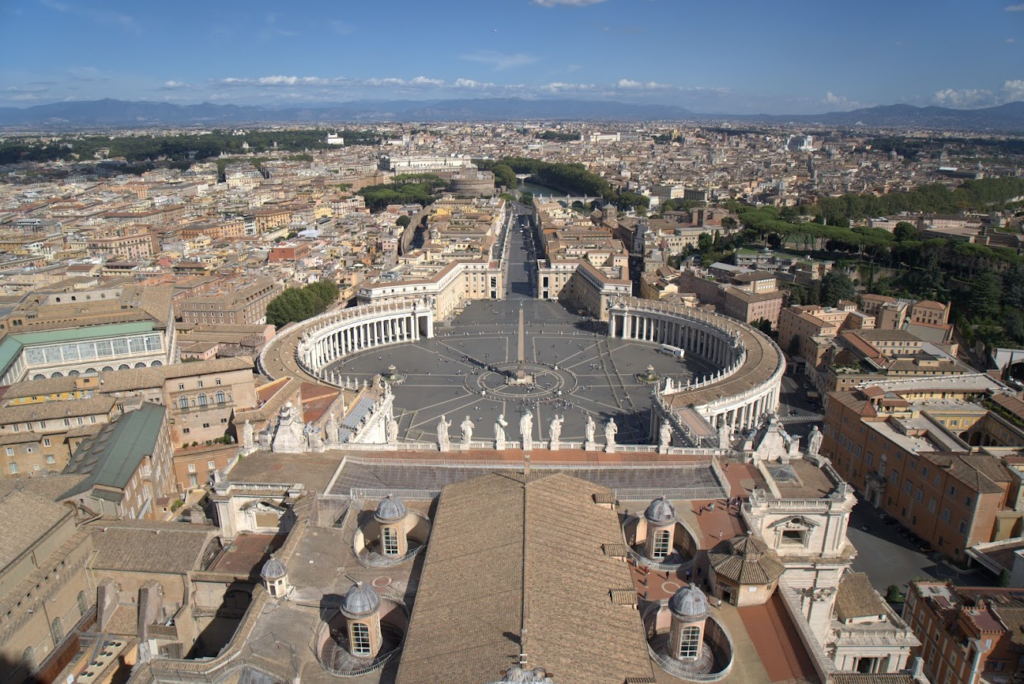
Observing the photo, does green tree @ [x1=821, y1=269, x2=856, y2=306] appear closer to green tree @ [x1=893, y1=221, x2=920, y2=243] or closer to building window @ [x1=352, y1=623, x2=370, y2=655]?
green tree @ [x1=893, y1=221, x2=920, y2=243]

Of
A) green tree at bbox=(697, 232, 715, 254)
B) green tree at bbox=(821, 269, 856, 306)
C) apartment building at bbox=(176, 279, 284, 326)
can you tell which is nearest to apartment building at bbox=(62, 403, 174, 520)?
apartment building at bbox=(176, 279, 284, 326)

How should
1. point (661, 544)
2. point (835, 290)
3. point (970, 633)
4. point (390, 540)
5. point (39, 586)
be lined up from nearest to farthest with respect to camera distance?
point (39, 586), point (390, 540), point (661, 544), point (970, 633), point (835, 290)

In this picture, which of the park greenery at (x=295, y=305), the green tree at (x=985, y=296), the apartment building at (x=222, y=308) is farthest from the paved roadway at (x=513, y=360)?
the green tree at (x=985, y=296)

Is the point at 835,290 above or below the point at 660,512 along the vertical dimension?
below

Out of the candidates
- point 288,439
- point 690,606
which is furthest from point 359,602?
point 288,439

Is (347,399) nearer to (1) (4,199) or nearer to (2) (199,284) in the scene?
(2) (199,284)

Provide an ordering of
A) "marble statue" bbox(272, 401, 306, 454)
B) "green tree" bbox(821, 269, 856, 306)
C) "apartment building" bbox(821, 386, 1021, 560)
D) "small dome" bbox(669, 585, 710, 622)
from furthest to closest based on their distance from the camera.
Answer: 1. "green tree" bbox(821, 269, 856, 306)
2. "apartment building" bbox(821, 386, 1021, 560)
3. "marble statue" bbox(272, 401, 306, 454)
4. "small dome" bbox(669, 585, 710, 622)

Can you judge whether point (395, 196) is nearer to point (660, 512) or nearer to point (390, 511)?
point (390, 511)

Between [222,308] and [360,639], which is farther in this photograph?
[222,308]
